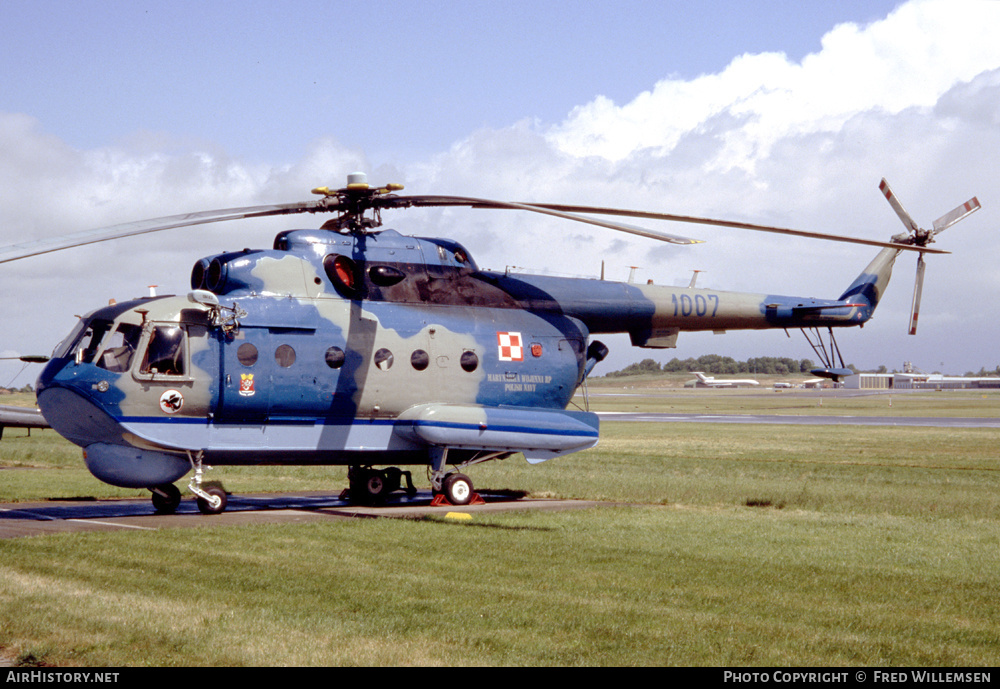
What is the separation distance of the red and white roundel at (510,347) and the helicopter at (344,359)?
0.03 metres

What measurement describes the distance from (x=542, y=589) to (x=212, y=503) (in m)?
9.03

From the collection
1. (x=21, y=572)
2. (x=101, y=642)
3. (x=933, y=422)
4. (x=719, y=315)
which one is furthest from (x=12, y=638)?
(x=933, y=422)

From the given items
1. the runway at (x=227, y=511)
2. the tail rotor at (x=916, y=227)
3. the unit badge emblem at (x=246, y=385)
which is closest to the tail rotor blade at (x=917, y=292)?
the tail rotor at (x=916, y=227)

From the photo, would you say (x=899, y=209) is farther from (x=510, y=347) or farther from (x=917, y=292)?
(x=510, y=347)

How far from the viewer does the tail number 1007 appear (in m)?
22.8

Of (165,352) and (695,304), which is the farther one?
(695,304)

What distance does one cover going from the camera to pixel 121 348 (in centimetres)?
1681

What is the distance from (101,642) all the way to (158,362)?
957 centimetres

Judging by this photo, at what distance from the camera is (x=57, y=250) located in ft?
44.0

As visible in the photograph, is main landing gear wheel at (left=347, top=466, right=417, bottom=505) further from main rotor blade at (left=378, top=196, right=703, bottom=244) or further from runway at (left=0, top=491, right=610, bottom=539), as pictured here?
main rotor blade at (left=378, top=196, right=703, bottom=244)

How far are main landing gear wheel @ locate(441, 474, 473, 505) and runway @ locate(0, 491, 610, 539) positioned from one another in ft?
0.70

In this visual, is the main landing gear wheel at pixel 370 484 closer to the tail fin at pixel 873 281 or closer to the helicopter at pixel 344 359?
the helicopter at pixel 344 359

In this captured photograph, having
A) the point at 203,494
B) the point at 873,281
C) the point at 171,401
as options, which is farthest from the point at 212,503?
the point at 873,281

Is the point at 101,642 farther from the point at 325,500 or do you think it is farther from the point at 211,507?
the point at 325,500
